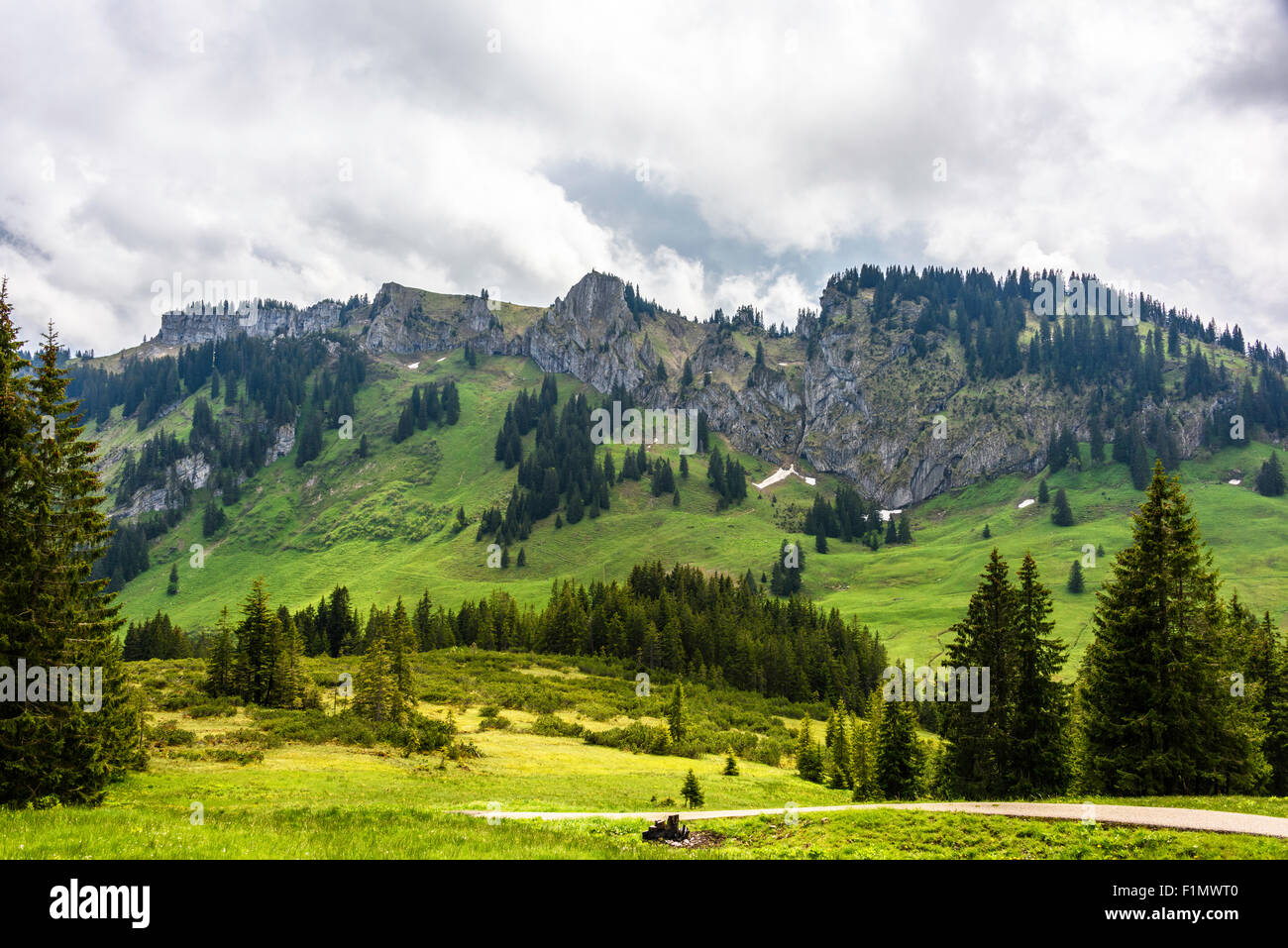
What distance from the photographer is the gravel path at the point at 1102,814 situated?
1756 cm

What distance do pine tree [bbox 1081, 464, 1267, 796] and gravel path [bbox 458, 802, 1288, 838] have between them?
7.38 m

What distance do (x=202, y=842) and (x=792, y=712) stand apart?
9703 cm

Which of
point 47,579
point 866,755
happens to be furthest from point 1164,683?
point 47,579

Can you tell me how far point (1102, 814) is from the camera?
20.3m

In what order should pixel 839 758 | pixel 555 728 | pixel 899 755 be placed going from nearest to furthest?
1. pixel 899 755
2. pixel 839 758
3. pixel 555 728

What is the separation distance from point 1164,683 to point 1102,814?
511 inches

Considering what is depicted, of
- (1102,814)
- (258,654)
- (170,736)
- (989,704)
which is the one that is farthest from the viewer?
(258,654)

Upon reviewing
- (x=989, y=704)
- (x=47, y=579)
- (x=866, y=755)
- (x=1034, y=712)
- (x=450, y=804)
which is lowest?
→ (x=866, y=755)

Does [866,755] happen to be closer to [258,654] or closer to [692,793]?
[692,793]

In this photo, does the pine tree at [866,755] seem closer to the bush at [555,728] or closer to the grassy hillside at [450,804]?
the grassy hillside at [450,804]

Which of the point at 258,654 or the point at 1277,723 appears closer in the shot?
the point at 1277,723

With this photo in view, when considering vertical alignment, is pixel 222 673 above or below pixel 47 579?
below

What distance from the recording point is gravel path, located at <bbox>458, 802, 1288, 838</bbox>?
57.6ft
